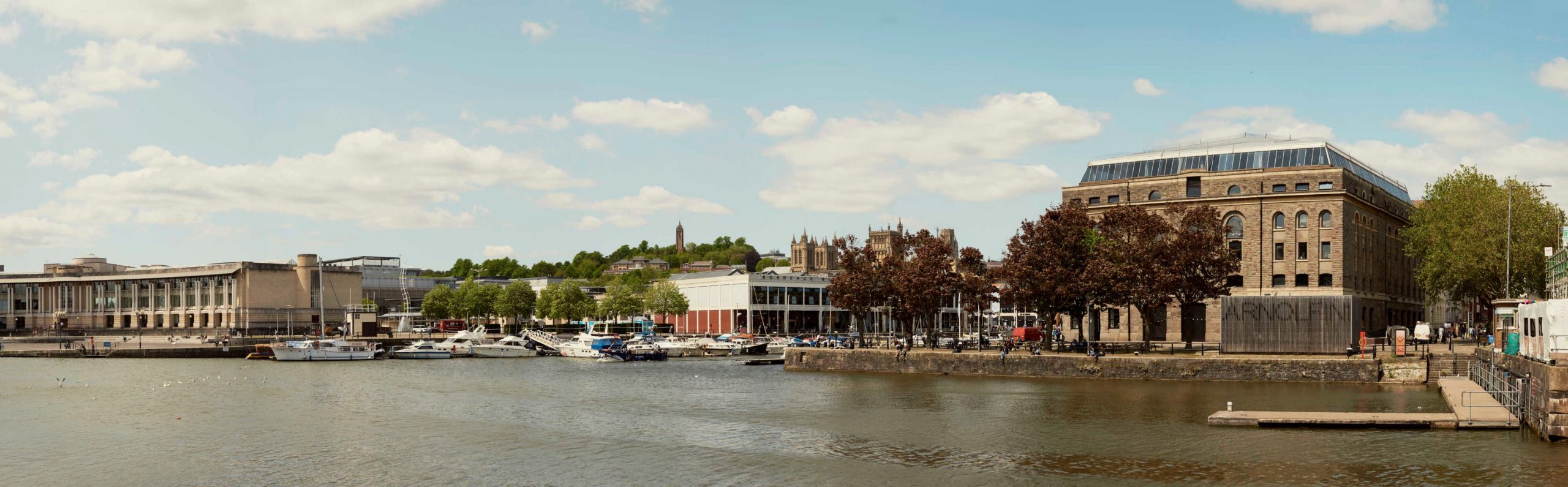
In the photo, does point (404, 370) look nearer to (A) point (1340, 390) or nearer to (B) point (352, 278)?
(A) point (1340, 390)

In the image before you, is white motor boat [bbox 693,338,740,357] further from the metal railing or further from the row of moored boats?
the metal railing

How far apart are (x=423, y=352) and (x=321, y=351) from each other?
9.99 meters

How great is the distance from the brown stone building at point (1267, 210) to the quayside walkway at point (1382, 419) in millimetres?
46979

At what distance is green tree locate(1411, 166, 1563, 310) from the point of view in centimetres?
8844

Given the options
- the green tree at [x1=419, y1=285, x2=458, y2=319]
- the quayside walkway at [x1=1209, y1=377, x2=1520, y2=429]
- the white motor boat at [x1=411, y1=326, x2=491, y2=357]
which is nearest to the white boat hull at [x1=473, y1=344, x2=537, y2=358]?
the white motor boat at [x1=411, y1=326, x2=491, y2=357]

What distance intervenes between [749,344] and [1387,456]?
323 ft

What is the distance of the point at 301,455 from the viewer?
1705 inches

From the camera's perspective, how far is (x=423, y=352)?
123 meters

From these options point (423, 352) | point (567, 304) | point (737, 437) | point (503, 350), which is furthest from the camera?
point (567, 304)

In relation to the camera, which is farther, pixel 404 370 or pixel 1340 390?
pixel 404 370

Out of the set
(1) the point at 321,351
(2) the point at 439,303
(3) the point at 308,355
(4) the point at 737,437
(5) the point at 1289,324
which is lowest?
(3) the point at 308,355

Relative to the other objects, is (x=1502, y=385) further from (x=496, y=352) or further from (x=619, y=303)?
(x=619, y=303)

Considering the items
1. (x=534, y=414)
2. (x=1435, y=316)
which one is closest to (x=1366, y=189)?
(x=1435, y=316)

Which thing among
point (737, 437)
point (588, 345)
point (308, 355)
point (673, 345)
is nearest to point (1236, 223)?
point (673, 345)
